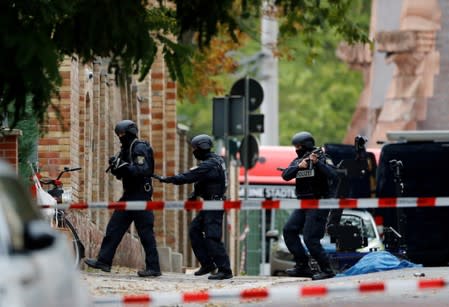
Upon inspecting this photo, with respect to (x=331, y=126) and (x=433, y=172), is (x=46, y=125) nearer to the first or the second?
(x=433, y=172)

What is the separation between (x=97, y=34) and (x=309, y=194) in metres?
8.34

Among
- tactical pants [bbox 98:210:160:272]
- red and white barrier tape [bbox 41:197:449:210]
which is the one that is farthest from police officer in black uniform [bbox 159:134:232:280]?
red and white barrier tape [bbox 41:197:449:210]

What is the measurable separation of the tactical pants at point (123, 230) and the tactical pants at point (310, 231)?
156 cm

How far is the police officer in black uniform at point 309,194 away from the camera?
989 inches

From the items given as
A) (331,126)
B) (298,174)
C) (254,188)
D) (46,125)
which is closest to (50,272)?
(46,125)

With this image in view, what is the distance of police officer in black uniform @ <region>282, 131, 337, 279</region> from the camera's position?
82.4 ft

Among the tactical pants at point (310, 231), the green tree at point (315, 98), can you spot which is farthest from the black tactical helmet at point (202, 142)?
the green tree at point (315, 98)

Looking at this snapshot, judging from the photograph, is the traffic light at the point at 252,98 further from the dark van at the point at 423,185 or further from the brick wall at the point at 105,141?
the dark van at the point at 423,185

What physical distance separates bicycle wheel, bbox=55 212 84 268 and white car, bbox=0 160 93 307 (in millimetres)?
11771

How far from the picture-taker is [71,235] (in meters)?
25.3

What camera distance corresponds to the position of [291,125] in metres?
81.9

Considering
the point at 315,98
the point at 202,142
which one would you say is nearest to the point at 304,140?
the point at 202,142

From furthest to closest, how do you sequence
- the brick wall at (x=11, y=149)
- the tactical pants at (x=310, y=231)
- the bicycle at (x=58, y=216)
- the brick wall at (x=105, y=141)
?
the brick wall at (x=105, y=141) < the tactical pants at (x=310, y=231) < the brick wall at (x=11, y=149) < the bicycle at (x=58, y=216)

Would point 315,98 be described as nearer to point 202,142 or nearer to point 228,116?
point 228,116
